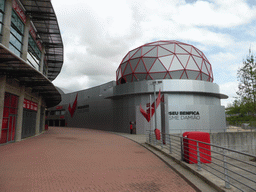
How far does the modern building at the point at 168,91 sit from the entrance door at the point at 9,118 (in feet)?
38.6

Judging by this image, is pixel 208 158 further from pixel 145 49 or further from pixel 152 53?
pixel 145 49

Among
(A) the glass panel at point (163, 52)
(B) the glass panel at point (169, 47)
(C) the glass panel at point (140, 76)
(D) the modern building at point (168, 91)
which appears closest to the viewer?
(D) the modern building at point (168, 91)

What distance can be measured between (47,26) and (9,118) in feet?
29.7

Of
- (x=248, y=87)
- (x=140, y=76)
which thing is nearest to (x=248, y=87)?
(x=248, y=87)

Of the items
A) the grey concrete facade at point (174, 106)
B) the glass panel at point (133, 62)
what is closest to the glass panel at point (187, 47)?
the grey concrete facade at point (174, 106)

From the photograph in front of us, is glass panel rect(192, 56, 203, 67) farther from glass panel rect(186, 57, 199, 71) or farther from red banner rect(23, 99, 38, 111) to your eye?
red banner rect(23, 99, 38, 111)

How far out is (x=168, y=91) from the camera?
24219 mm

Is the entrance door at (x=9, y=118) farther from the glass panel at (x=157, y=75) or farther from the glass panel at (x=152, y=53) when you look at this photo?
the glass panel at (x=152, y=53)

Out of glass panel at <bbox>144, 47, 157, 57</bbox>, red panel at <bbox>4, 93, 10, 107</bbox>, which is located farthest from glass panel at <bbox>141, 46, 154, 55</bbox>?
red panel at <bbox>4, 93, 10, 107</bbox>

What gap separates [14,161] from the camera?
26.0 feet

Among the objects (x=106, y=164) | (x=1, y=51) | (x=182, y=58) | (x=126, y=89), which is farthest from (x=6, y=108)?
(x=182, y=58)

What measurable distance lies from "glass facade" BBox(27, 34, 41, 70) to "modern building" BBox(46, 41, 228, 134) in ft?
37.4

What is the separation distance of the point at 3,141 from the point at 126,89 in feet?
53.0

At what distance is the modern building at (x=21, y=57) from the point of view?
11.8 metres
